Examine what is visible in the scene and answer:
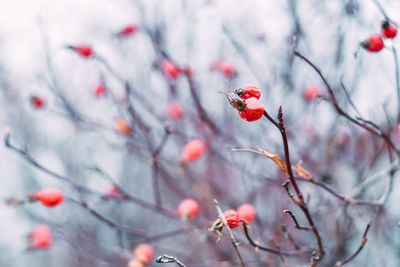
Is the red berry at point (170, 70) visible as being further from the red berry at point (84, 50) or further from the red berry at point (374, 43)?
the red berry at point (374, 43)

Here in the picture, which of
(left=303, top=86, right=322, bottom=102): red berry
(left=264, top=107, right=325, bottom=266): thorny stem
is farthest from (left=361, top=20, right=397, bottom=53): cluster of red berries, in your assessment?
(left=303, top=86, right=322, bottom=102): red berry

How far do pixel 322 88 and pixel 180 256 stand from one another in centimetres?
317

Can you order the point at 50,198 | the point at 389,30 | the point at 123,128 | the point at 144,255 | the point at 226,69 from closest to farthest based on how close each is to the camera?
the point at 389,30
the point at 50,198
the point at 144,255
the point at 123,128
the point at 226,69

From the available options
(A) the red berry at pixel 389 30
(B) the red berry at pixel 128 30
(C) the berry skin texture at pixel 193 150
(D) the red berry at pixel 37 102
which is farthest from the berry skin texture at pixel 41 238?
(A) the red berry at pixel 389 30

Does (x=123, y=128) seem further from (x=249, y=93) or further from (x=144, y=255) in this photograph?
(x=249, y=93)

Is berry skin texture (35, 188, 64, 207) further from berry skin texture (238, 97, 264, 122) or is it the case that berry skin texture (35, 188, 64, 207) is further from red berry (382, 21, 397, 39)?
red berry (382, 21, 397, 39)

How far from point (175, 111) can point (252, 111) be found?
304cm

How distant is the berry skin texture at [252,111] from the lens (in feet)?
6.08

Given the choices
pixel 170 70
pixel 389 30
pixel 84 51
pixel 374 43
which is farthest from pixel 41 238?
pixel 389 30

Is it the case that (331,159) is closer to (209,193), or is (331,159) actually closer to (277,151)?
(277,151)

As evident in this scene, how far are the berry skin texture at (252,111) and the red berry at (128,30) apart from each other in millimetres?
3581

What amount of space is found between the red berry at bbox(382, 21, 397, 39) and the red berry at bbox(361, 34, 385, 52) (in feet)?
0.14

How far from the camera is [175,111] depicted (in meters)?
4.86

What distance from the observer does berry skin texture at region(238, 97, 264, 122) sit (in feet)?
6.08
